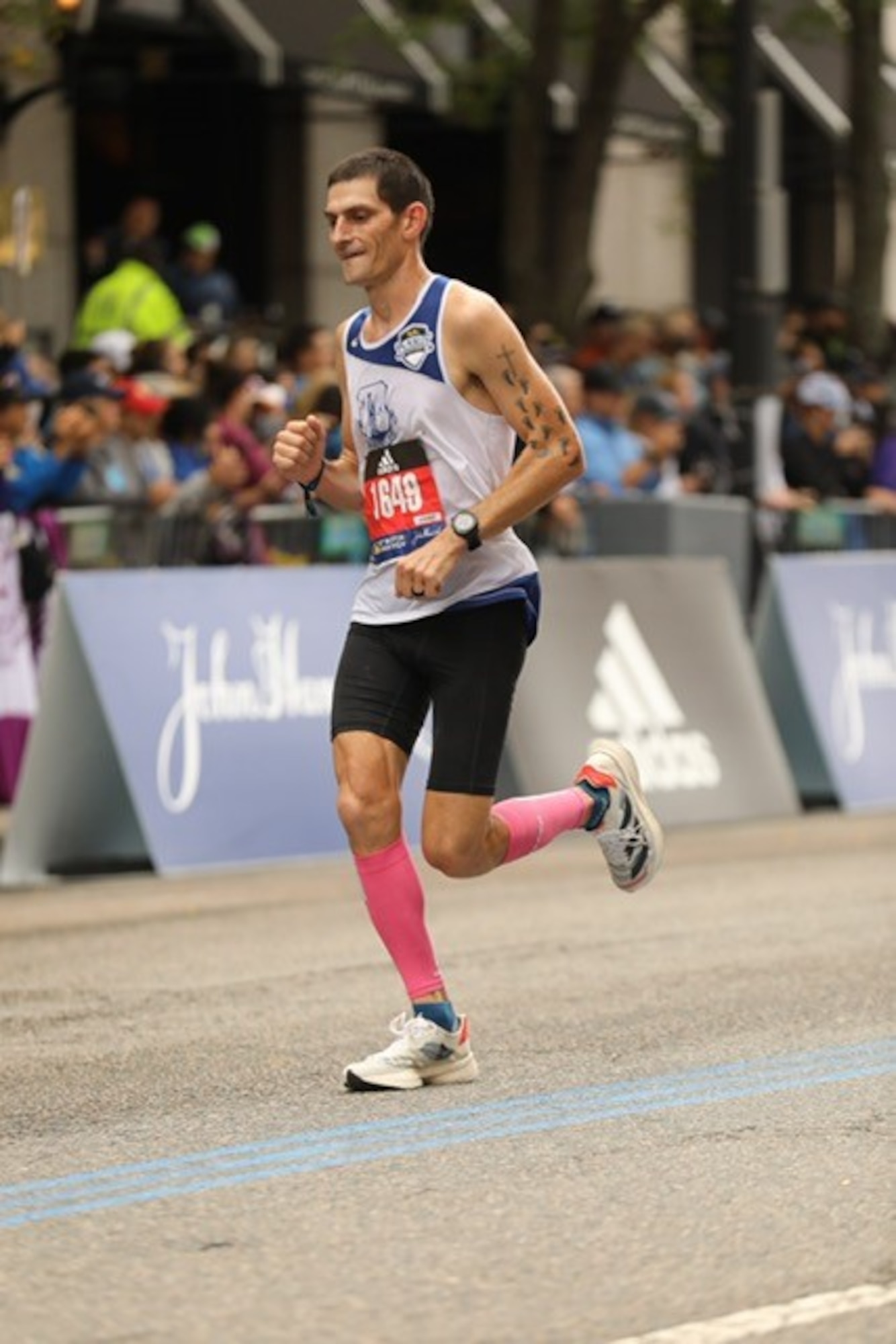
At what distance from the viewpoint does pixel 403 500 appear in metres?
7.59

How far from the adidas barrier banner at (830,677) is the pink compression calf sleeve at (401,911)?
8.21 metres

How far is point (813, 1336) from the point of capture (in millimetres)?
5086

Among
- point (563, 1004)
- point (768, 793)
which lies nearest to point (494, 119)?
point (768, 793)

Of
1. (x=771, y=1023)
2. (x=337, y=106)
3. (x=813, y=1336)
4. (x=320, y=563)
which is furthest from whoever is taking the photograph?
(x=337, y=106)

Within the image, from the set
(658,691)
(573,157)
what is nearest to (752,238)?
(658,691)

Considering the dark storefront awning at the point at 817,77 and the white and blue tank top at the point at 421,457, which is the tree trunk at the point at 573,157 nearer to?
the dark storefront awning at the point at 817,77

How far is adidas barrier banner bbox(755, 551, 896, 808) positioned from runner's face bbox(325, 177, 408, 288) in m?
8.30

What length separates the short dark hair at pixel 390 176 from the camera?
7.50 m

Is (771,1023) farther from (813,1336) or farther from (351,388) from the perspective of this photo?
(813,1336)

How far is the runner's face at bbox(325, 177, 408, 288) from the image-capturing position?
295 inches

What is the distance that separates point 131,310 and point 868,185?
12.0 metres

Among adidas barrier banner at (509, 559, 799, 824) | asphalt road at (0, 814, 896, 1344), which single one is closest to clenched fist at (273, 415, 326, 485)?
asphalt road at (0, 814, 896, 1344)

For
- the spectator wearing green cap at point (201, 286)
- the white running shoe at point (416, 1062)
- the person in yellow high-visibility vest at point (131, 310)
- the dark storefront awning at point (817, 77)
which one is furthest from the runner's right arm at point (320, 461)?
the dark storefront awning at point (817, 77)

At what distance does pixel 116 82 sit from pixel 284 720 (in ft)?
26.9
